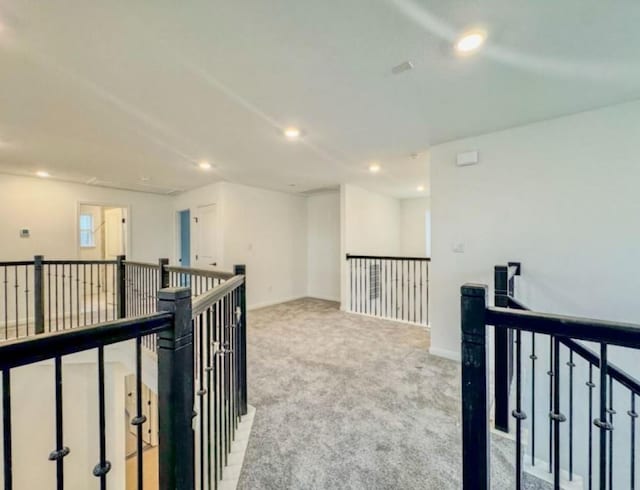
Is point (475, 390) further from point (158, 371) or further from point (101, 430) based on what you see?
point (101, 430)

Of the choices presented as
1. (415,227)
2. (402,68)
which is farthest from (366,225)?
(402,68)

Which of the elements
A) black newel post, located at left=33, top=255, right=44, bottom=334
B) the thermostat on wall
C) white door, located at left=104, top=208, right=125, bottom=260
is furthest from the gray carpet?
white door, located at left=104, top=208, right=125, bottom=260

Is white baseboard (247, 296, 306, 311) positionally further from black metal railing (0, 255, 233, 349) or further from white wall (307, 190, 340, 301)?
black metal railing (0, 255, 233, 349)

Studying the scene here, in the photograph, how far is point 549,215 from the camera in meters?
2.74

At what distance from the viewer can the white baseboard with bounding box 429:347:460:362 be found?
3.21 meters

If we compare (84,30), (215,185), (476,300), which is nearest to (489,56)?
(476,300)

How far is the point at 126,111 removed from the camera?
8.25 feet

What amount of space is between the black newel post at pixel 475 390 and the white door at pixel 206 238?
200 inches

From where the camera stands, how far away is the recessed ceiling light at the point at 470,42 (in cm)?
162

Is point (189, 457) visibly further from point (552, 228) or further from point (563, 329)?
point (552, 228)

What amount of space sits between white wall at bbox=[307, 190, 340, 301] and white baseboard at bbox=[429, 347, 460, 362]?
3138mm

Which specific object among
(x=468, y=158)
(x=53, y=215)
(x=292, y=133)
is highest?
(x=292, y=133)

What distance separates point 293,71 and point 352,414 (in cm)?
247

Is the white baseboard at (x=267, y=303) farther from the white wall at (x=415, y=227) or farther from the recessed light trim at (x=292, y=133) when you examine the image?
the recessed light trim at (x=292, y=133)
